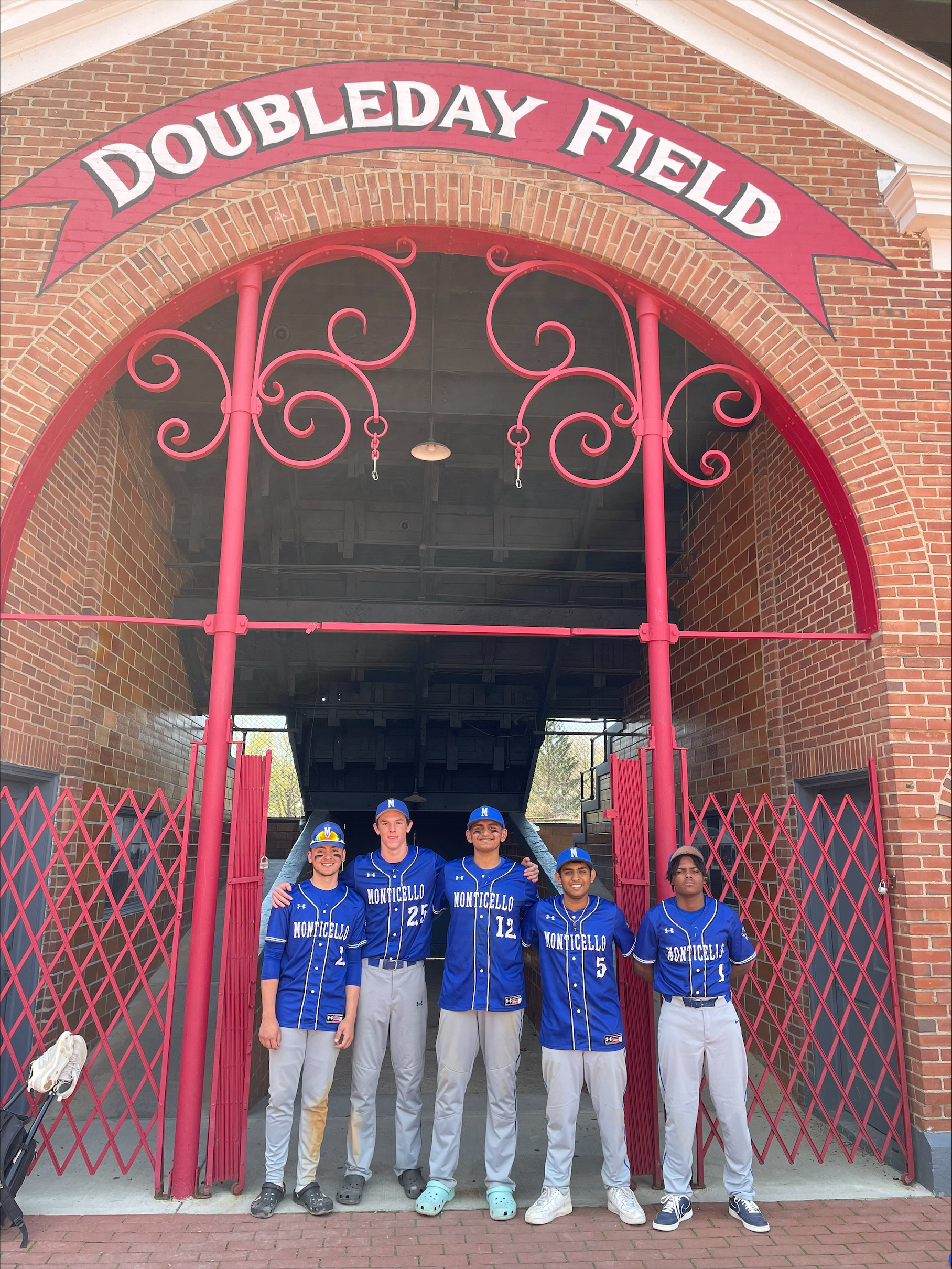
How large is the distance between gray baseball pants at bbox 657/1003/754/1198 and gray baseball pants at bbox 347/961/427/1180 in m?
1.28

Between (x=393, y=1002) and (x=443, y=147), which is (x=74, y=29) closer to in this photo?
(x=443, y=147)

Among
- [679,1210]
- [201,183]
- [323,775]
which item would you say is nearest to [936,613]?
[679,1210]

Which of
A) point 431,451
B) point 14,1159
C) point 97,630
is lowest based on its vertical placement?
point 14,1159

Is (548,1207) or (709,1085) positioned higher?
(709,1085)

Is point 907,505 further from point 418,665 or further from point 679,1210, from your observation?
point 418,665

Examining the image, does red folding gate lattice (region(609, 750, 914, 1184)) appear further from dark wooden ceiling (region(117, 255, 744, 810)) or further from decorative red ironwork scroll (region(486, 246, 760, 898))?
dark wooden ceiling (region(117, 255, 744, 810))

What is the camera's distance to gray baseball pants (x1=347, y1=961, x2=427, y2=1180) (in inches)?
190

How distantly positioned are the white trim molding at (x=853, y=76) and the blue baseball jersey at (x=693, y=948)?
4.74 meters

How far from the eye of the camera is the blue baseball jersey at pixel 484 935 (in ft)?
15.8

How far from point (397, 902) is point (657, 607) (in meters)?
2.38

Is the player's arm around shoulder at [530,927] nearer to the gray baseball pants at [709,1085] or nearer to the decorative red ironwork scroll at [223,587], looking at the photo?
the gray baseball pants at [709,1085]

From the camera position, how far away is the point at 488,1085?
4.76 metres

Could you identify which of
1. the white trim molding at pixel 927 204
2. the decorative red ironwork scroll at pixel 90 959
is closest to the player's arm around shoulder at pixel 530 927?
the decorative red ironwork scroll at pixel 90 959

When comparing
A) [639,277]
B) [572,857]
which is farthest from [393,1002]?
[639,277]
